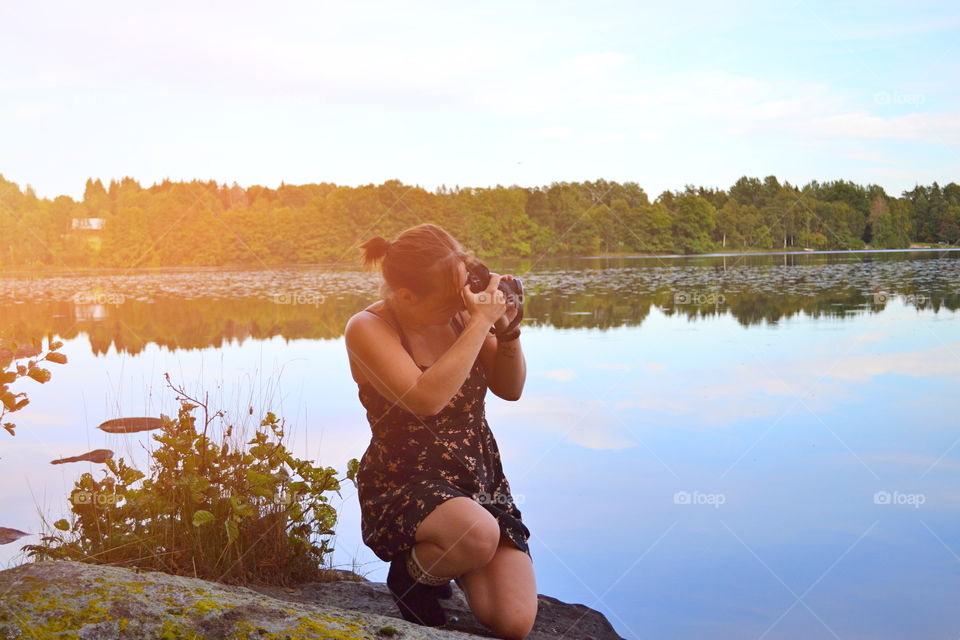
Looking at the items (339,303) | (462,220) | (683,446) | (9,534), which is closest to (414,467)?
(9,534)

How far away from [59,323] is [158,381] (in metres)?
8.28

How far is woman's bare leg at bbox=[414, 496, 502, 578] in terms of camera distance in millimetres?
2783

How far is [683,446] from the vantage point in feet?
22.7

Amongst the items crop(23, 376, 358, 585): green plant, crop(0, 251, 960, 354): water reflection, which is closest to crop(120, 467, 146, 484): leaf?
crop(23, 376, 358, 585): green plant

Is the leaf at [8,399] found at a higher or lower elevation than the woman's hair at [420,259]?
lower

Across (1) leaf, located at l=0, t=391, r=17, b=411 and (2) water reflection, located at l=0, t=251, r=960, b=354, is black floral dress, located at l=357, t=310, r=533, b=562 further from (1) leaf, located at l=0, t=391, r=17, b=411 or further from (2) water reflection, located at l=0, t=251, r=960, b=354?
(2) water reflection, located at l=0, t=251, r=960, b=354

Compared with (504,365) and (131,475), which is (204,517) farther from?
(504,365)

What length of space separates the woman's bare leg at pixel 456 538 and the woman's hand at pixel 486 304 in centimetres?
63

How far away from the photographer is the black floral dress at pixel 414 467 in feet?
9.55

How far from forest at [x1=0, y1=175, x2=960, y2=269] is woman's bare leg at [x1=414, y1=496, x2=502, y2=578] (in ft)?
81.1

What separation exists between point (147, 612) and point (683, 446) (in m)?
5.46

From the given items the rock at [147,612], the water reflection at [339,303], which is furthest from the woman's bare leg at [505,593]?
the water reflection at [339,303]

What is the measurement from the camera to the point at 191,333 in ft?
47.6

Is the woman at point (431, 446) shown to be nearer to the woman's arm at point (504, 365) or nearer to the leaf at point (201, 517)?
the woman's arm at point (504, 365)
